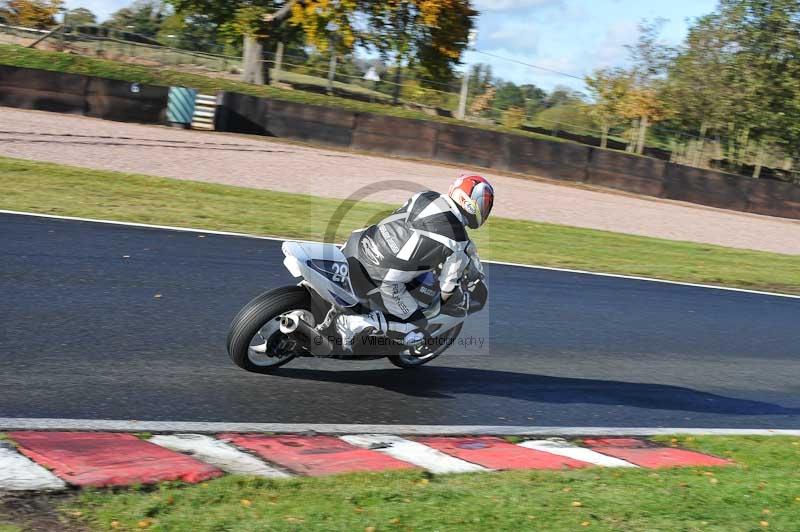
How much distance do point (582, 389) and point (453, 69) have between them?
32.0 meters

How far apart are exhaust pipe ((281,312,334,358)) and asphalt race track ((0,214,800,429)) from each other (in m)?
0.34

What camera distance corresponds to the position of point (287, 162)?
72.7ft

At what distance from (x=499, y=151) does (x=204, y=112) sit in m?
8.69

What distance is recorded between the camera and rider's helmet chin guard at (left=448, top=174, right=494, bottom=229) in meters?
6.32

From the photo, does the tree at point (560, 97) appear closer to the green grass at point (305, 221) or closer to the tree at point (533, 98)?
the tree at point (533, 98)

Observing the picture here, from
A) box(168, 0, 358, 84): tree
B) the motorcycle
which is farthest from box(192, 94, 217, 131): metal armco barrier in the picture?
the motorcycle

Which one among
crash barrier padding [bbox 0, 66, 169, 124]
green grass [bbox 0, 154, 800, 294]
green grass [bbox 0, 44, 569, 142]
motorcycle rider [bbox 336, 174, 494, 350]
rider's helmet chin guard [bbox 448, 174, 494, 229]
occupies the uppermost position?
green grass [bbox 0, 44, 569, 142]

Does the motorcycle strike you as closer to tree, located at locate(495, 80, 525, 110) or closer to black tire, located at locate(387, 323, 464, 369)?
black tire, located at locate(387, 323, 464, 369)

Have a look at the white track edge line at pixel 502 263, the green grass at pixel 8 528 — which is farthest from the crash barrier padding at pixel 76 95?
the green grass at pixel 8 528

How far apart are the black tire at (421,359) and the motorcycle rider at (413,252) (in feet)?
2.13

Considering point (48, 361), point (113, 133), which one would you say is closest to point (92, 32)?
point (113, 133)

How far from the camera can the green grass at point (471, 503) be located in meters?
3.97

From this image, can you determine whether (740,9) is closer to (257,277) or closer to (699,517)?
(257,277)

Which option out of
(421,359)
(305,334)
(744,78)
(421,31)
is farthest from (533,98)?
(305,334)
